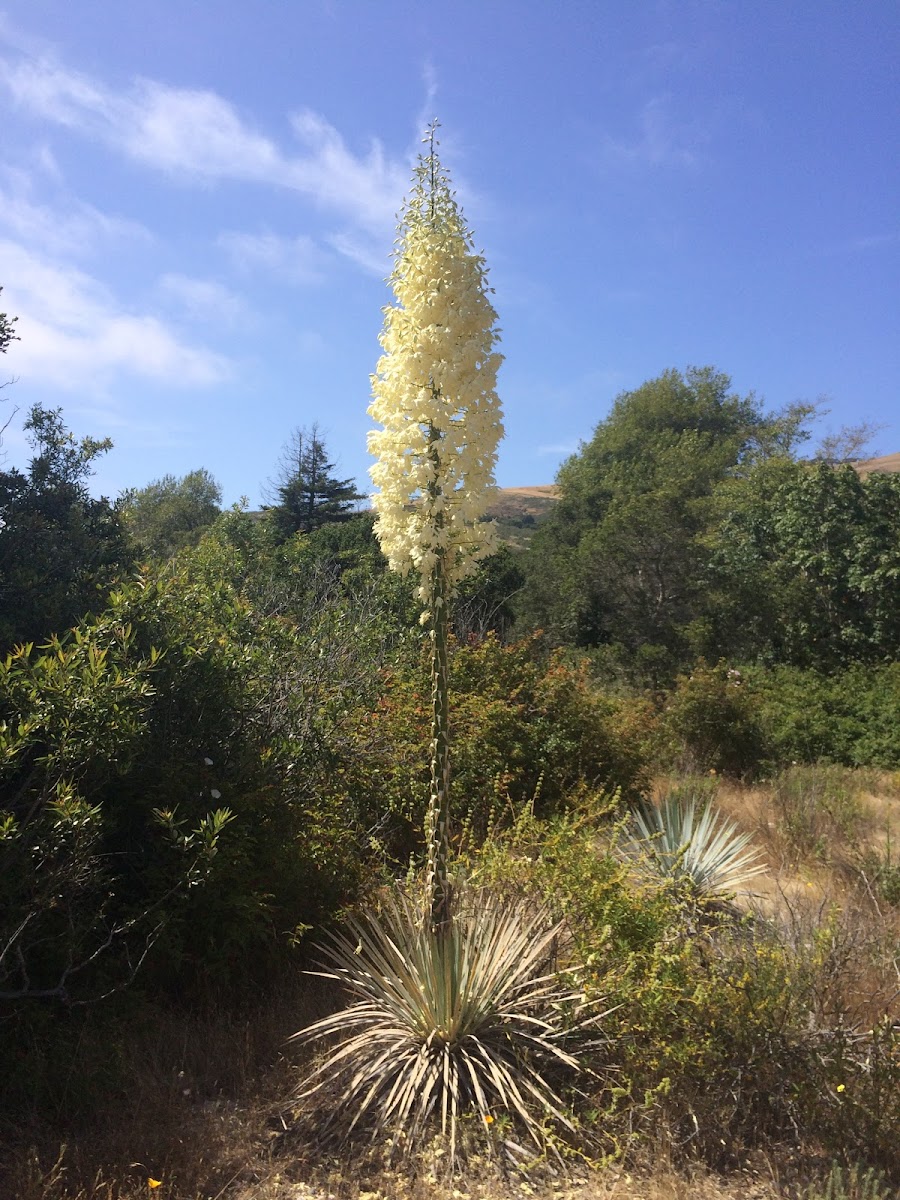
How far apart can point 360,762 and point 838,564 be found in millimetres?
14441

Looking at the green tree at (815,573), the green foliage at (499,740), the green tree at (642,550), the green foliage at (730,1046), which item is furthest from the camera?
the green tree at (642,550)

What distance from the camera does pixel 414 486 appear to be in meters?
4.03

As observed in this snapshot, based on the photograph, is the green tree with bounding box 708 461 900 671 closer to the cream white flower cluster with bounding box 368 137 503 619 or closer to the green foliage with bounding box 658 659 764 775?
the green foliage with bounding box 658 659 764 775

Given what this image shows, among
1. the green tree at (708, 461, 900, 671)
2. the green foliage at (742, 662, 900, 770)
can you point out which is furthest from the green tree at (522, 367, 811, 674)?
Result: the green foliage at (742, 662, 900, 770)

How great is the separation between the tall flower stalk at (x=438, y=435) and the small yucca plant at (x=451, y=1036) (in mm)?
257

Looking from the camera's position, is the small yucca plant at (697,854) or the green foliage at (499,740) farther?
the green foliage at (499,740)

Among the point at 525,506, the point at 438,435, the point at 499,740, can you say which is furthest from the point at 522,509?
the point at 438,435

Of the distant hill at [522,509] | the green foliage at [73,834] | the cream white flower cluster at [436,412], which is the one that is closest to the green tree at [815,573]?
the cream white flower cluster at [436,412]

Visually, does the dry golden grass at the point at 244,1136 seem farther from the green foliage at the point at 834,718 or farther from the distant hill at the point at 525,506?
the distant hill at the point at 525,506

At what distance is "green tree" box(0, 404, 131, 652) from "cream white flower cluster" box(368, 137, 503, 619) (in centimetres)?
283

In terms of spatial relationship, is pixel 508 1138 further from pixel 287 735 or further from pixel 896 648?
pixel 896 648

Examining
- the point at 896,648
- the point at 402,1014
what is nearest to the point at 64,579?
the point at 402,1014

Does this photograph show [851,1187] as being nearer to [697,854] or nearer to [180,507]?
[697,854]

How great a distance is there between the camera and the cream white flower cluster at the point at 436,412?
3.98 metres
